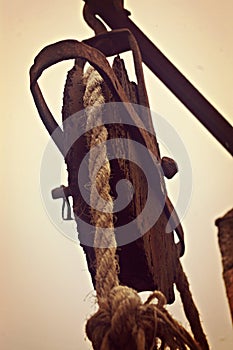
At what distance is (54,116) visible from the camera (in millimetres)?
647

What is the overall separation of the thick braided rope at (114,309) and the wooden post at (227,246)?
0.24 feet

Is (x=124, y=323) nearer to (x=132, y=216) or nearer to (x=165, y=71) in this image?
(x=132, y=216)

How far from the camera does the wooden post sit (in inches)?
23.3

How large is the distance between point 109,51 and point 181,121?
0.38 feet

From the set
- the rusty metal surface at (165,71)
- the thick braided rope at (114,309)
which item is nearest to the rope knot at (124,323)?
the thick braided rope at (114,309)

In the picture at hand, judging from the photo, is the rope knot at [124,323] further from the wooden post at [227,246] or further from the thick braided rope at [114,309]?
the wooden post at [227,246]

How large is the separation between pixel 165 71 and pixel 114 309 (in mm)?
303

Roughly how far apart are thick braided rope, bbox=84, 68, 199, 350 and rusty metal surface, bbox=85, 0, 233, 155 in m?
0.13

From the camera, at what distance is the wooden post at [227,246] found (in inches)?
23.3

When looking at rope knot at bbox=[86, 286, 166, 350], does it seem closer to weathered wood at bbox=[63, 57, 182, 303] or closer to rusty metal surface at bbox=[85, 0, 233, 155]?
weathered wood at bbox=[63, 57, 182, 303]

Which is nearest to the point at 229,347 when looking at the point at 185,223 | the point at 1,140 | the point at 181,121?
the point at 185,223

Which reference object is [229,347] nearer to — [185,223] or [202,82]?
[185,223]

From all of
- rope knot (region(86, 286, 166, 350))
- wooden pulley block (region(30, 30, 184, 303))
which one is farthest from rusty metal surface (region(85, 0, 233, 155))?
rope knot (region(86, 286, 166, 350))

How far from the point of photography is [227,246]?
1.98 feet
